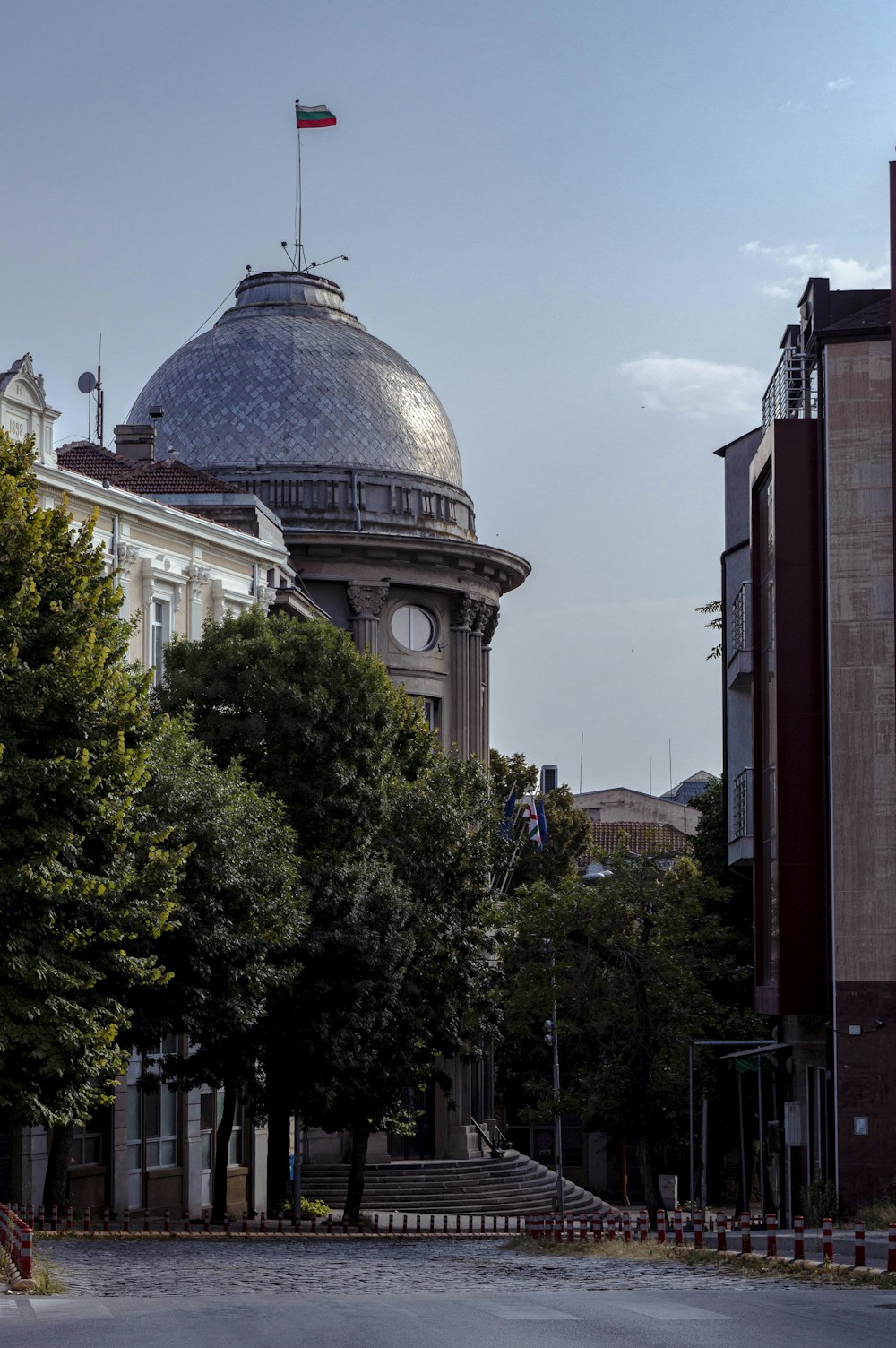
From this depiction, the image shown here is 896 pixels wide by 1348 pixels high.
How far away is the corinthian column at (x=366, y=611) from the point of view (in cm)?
6175

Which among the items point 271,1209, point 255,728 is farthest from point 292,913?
point 271,1209

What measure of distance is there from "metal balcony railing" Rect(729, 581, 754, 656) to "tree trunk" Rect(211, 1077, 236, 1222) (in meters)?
12.6

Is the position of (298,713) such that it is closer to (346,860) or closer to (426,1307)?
(346,860)

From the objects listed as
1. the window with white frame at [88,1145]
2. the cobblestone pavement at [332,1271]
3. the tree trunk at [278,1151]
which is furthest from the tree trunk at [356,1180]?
the cobblestone pavement at [332,1271]

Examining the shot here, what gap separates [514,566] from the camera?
6638 centimetres

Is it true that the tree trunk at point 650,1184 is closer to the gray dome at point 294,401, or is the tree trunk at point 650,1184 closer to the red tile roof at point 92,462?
the red tile roof at point 92,462

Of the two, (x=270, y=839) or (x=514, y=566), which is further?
(x=514, y=566)

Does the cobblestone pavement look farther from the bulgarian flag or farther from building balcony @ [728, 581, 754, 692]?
the bulgarian flag

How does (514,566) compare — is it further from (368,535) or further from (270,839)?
(270,839)

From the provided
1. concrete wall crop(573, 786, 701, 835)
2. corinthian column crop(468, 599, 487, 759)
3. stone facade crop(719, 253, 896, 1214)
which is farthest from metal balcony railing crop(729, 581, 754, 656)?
concrete wall crop(573, 786, 701, 835)

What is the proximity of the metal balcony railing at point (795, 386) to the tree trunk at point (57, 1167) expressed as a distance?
668 inches

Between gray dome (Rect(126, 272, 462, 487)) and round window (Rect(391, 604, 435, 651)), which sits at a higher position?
gray dome (Rect(126, 272, 462, 487))

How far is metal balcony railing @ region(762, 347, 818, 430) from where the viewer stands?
119ft

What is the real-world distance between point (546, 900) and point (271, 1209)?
9.03m
